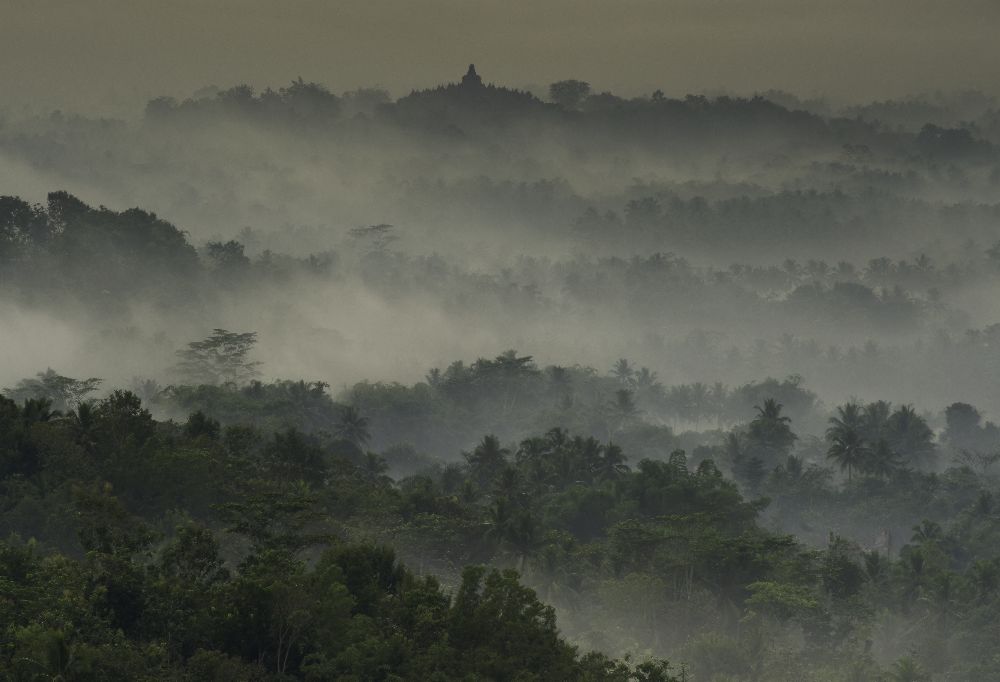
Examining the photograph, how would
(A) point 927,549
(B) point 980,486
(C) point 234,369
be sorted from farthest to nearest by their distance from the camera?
(C) point 234,369 → (B) point 980,486 → (A) point 927,549

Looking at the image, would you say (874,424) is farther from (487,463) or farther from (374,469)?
(374,469)

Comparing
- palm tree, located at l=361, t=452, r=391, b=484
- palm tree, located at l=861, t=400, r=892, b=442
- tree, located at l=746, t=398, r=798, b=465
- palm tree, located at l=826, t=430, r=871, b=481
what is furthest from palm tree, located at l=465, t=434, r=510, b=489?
palm tree, located at l=861, t=400, r=892, b=442

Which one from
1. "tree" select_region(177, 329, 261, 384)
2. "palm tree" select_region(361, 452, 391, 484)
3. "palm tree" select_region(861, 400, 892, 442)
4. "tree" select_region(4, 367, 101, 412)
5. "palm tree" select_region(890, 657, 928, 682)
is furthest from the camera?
"tree" select_region(177, 329, 261, 384)

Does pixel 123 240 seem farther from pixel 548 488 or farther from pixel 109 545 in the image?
pixel 109 545

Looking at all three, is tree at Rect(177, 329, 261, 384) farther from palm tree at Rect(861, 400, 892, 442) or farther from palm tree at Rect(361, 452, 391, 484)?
palm tree at Rect(861, 400, 892, 442)

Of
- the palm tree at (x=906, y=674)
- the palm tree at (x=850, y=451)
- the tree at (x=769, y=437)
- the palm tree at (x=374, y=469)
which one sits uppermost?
the tree at (x=769, y=437)

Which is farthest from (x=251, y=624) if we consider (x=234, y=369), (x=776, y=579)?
(x=234, y=369)

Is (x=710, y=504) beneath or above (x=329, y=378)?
beneath

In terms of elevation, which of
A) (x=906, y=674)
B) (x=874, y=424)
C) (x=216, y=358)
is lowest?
(x=906, y=674)

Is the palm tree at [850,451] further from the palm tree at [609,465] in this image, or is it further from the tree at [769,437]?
the palm tree at [609,465]

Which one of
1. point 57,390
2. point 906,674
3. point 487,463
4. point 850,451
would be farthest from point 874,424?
point 57,390

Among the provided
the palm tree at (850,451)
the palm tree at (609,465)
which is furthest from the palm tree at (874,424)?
the palm tree at (609,465)
